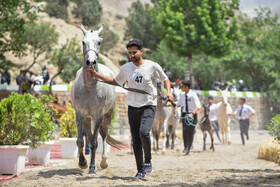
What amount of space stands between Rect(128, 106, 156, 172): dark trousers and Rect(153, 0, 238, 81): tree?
1307 inches

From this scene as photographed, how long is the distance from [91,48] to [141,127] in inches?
64.8

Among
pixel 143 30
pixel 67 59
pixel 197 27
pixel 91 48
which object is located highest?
pixel 143 30

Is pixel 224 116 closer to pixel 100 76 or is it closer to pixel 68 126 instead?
pixel 68 126

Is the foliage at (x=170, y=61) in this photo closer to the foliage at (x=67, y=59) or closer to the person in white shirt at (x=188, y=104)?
the foliage at (x=67, y=59)

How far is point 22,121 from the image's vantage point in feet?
25.5

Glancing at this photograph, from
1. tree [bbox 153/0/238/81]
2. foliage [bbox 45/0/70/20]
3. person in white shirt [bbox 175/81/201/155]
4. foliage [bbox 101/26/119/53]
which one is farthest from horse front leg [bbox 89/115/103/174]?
foliage [bbox 101/26/119/53]

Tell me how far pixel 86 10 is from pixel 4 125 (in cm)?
6487

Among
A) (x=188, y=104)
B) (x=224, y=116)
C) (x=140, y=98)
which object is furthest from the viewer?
(x=224, y=116)

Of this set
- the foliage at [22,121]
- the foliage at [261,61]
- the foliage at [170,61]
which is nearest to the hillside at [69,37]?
the foliage at [170,61]

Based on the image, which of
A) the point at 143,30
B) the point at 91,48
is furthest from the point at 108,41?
the point at 91,48

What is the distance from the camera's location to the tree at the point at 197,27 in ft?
131

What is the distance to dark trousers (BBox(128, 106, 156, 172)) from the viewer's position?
662cm

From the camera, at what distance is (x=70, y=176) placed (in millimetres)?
7145

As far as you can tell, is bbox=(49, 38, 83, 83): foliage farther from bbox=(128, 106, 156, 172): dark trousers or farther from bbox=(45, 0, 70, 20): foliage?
bbox=(45, 0, 70, 20): foliage
